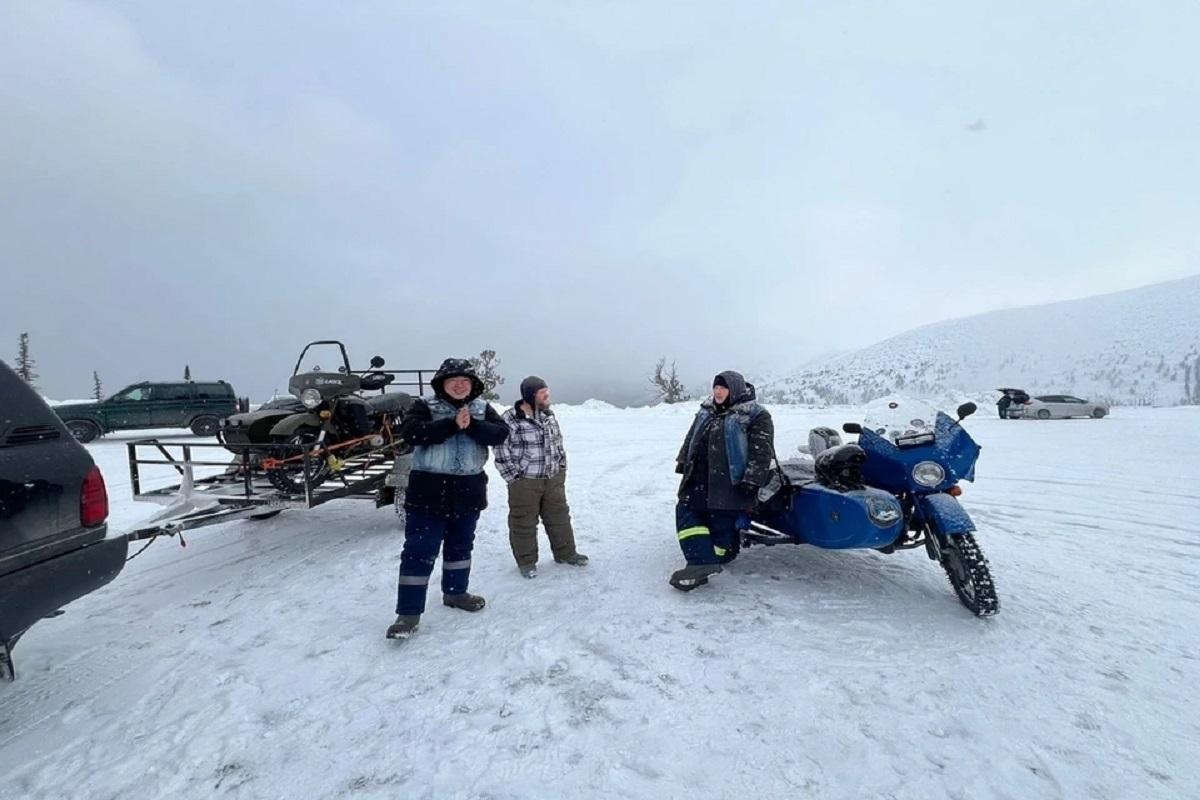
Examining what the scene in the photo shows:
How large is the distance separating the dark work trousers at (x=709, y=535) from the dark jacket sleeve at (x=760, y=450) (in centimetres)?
35

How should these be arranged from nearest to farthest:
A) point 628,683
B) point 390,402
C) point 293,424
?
1. point 628,683
2. point 293,424
3. point 390,402

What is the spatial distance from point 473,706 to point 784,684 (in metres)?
1.56

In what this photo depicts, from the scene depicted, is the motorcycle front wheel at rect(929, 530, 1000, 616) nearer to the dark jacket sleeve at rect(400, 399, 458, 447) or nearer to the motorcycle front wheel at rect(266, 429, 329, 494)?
the dark jacket sleeve at rect(400, 399, 458, 447)

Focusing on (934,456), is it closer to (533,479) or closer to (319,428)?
(533,479)

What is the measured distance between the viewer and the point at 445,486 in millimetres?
3537

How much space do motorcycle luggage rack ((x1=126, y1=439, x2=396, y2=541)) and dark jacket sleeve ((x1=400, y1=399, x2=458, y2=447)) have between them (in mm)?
1847

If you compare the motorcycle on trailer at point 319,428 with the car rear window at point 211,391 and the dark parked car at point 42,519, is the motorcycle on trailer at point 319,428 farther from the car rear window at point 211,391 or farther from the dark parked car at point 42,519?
the car rear window at point 211,391

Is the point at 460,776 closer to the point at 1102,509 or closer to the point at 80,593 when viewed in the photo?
the point at 80,593

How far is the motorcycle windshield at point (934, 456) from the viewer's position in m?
3.61

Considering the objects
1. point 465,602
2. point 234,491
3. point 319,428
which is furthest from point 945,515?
point 234,491

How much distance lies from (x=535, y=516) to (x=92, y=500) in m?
2.75

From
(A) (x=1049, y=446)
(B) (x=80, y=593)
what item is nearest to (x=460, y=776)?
(B) (x=80, y=593)

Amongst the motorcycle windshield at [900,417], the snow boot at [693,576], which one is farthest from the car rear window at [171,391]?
the motorcycle windshield at [900,417]

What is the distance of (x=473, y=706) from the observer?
103 inches
